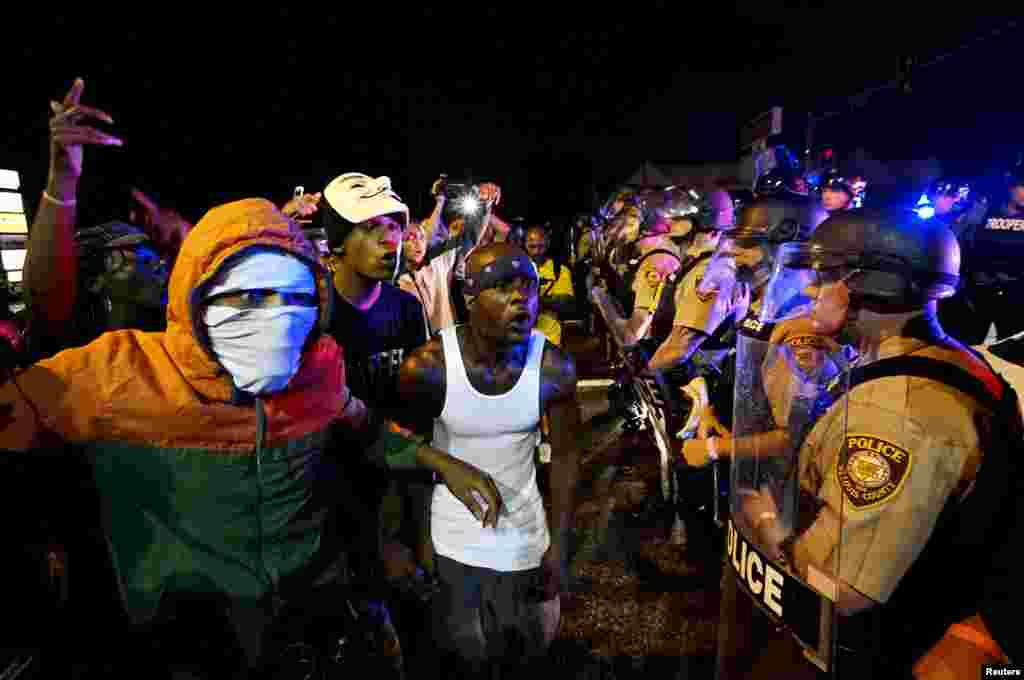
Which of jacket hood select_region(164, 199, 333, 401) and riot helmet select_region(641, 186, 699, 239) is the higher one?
riot helmet select_region(641, 186, 699, 239)

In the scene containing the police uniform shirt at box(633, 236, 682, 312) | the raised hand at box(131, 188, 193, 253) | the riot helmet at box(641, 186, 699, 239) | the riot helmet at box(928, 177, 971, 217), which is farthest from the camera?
the riot helmet at box(928, 177, 971, 217)

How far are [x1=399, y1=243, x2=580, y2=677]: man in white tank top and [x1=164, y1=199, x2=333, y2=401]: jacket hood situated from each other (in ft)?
2.84

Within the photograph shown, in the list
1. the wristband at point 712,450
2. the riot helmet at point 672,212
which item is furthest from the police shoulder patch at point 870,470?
the riot helmet at point 672,212

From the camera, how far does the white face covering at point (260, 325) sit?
175 cm

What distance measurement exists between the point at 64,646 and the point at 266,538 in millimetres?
565

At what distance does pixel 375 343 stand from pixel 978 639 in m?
2.69

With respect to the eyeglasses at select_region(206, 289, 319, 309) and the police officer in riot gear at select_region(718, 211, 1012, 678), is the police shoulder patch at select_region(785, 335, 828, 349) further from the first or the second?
the eyeglasses at select_region(206, 289, 319, 309)

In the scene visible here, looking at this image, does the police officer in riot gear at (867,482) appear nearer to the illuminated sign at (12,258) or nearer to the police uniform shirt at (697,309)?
the police uniform shirt at (697,309)

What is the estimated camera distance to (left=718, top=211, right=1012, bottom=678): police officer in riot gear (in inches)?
61.6

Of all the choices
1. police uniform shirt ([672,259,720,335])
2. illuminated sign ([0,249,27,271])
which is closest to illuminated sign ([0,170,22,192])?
A: illuminated sign ([0,249,27,271])

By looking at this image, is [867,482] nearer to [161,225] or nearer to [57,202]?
[57,202]

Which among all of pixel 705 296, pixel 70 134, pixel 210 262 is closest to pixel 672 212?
pixel 705 296

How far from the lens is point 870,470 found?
1591 mm

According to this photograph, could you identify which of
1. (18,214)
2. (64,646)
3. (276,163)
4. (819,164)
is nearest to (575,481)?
(64,646)
